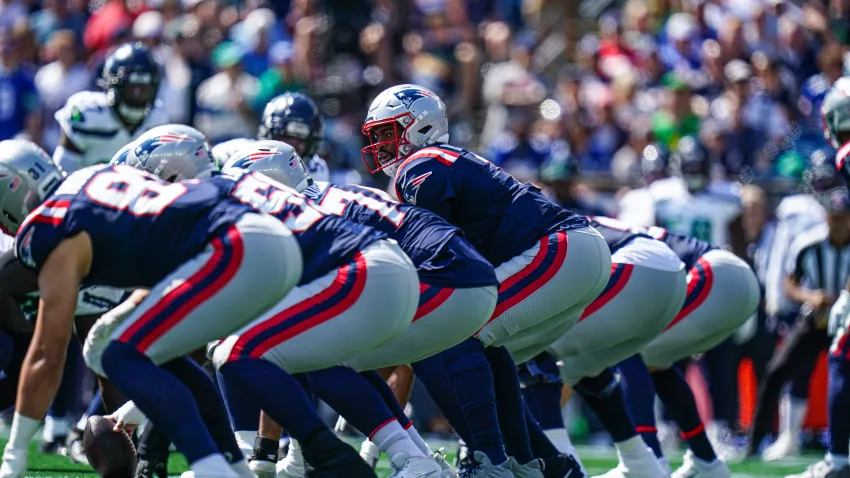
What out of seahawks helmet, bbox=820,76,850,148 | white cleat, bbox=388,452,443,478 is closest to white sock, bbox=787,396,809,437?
seahawks helmet, bbox=820,76,850,148

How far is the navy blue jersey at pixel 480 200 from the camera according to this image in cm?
594

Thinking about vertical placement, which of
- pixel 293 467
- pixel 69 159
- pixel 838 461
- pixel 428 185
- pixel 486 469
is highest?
pixel 428 185

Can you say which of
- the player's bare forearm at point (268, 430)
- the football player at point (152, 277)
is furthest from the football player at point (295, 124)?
the football player at point (152, 277)

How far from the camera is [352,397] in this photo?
535cm

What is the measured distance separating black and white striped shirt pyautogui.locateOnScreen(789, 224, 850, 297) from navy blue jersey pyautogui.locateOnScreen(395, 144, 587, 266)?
156 inches

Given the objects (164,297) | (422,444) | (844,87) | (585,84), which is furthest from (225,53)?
(164,297)

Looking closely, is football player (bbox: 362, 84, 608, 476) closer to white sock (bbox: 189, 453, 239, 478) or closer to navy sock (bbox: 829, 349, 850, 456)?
white sock (bbox: 189, 453, 239, 478)

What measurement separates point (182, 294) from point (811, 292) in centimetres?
599

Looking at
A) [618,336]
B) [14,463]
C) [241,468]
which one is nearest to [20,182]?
[14,463]

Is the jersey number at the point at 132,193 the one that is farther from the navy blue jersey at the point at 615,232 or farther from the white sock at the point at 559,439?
the white sock at the point at 559,439

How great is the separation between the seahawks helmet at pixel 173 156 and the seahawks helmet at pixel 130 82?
9.91ft

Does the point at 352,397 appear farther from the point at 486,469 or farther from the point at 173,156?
the point at 173,156

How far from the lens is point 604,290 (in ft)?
22.1

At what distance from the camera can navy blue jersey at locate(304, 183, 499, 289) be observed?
5562 millimetres
